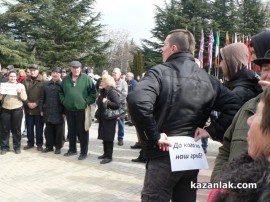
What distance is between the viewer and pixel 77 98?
7.00m

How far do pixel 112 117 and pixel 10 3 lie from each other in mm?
28535

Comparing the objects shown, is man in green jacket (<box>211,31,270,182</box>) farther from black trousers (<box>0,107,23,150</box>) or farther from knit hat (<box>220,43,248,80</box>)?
black trousers (<box>0,107,23,150</box>)

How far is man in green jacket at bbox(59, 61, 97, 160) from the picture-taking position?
7020 millimetres

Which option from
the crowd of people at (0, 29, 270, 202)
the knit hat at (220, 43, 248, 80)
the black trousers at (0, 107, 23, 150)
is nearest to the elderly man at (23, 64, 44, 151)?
the black trousers at (0, 107, 23, 150)

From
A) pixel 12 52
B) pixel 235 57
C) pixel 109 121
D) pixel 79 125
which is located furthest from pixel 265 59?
pixel 12 52

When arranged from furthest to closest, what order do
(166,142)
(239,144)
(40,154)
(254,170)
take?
(40,154) < (166,142) < (239,144) < (254,170)

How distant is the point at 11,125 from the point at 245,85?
5982mm

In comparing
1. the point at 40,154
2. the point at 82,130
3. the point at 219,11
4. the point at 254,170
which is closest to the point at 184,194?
the point at 254,170

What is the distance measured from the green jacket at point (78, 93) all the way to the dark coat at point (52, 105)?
1.00 feet

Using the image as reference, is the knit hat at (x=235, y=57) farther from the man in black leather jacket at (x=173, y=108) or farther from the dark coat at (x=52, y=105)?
the dark coat at (x=52, y=105)

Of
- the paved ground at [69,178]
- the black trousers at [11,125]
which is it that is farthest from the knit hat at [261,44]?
the black trousers at [11,125]

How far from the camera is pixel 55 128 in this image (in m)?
7.82

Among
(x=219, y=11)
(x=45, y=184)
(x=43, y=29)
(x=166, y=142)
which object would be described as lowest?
(x=45, y=184)

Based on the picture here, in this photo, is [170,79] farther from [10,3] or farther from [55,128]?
[10,3]
